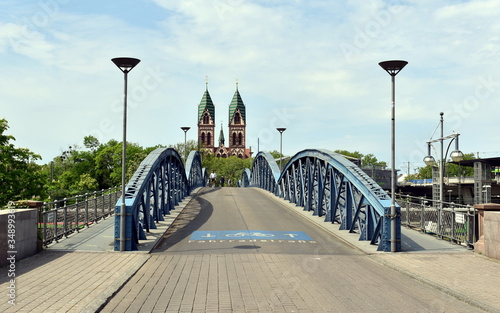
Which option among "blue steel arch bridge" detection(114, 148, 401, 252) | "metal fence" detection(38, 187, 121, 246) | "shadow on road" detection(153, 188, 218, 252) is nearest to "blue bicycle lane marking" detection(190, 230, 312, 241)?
"shadow on road" detection(153, 188, 218, 252)

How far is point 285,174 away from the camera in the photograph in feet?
117

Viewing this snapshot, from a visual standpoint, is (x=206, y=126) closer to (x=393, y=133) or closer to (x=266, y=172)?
(x=266, y=172)

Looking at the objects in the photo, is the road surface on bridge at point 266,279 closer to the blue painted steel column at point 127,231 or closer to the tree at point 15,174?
the blue painted steel column at point 127,231

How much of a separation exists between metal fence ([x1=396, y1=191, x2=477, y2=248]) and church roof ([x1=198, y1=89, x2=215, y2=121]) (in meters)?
160

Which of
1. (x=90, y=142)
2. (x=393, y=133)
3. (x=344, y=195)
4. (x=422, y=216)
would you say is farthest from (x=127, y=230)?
(x=90, y=142)

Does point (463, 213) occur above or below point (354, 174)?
below

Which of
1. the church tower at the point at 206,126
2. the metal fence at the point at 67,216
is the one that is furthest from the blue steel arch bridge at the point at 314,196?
the church tower at the point at 206,126

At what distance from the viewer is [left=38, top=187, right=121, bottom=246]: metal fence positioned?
15.5m

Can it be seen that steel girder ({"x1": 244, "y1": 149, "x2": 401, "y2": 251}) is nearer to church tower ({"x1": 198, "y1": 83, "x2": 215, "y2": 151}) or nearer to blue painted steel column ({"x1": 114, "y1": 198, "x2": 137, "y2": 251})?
blue painted steel column ({"x1": 114, "y1": 198, "x2": 137, "y2": 251})

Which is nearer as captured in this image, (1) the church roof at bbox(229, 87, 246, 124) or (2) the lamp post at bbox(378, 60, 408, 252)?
(2) the lamp post at bbox(378, 60, 408, 252)

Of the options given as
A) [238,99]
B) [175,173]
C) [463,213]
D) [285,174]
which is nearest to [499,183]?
[285,174]

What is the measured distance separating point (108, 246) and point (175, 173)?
13767mm

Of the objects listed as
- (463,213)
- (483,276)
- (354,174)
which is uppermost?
(354,174)

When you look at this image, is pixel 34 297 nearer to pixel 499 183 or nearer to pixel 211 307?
pixel 211 307
